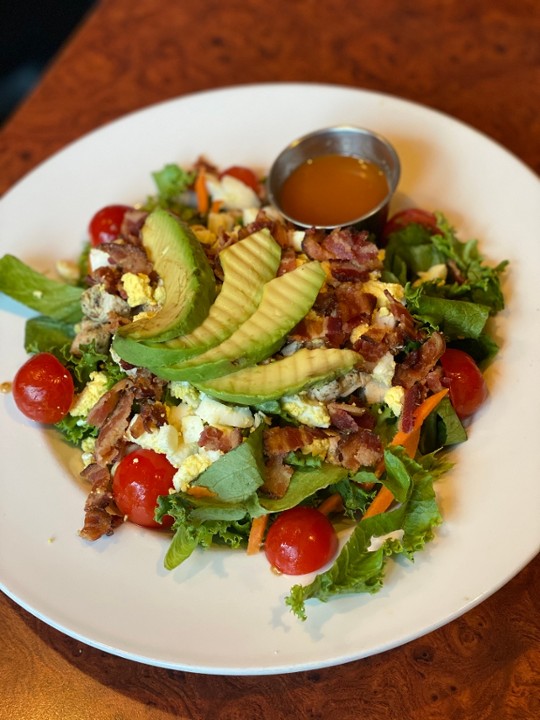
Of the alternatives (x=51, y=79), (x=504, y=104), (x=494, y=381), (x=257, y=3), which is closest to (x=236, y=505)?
(x=494, y=381)

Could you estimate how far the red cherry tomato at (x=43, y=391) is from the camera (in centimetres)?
339

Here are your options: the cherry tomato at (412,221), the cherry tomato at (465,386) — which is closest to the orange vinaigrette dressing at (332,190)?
the cherry tomato at (412,221)

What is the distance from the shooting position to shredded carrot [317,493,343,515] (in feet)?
10.6

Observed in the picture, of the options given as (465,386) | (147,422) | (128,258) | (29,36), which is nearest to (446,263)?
(465,386)

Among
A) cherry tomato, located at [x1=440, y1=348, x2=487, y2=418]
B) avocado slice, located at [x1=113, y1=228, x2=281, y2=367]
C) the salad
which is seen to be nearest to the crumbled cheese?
the salad

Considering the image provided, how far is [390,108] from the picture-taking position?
4.45 m

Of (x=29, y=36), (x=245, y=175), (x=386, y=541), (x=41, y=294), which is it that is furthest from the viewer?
(x=29, y=36)

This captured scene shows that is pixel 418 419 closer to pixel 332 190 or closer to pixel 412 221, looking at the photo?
pixel 412 221

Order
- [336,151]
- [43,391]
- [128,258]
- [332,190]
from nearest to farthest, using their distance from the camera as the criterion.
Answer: [43,391]
[128,258]
[332,190]
[336,151]

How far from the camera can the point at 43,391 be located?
11.1 feet

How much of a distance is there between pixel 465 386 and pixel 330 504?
0.78 m

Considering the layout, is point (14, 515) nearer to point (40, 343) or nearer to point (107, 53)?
point (40, 343)

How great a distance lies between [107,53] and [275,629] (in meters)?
4.47

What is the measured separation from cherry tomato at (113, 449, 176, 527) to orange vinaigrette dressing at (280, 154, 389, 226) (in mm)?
1563
